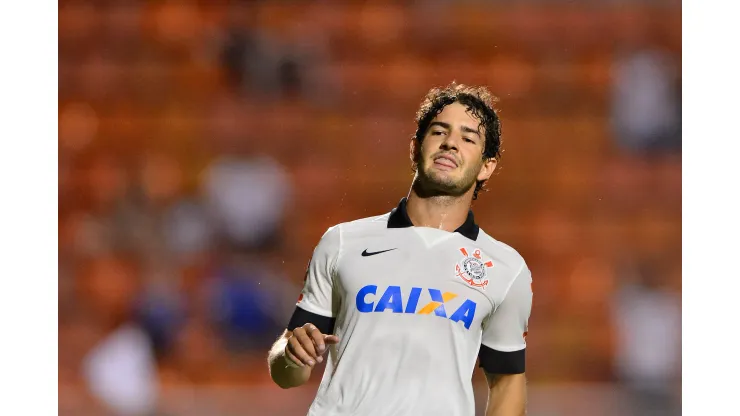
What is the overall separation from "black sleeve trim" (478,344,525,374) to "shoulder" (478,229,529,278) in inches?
9.9

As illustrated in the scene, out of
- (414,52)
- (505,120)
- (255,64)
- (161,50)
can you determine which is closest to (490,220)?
(505,120)

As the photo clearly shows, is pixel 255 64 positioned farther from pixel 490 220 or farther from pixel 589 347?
pixel 589 347

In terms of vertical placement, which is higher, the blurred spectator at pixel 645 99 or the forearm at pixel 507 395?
the blurred spectator at pixel 645 99

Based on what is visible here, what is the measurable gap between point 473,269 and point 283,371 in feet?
2.20

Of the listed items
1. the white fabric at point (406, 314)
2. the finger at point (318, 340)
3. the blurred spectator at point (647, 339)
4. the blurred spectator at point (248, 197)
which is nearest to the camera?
the finger at point (318, 340)

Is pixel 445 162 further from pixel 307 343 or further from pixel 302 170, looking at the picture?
pixel 302 170

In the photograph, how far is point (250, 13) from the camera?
5.87 m

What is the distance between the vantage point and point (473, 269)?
2.81m

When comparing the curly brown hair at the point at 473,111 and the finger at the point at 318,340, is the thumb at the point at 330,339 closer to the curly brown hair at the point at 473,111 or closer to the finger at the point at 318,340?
the finger at the point at 318,340

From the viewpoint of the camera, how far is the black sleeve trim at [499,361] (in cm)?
285

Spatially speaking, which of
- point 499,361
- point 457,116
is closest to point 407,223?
point 457,116

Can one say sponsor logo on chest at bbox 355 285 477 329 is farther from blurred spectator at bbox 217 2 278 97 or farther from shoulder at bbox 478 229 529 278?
blurred spectator at bbox 217 2 278 97

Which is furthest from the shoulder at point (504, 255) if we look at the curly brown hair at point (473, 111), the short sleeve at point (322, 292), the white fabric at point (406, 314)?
the short sleeve at point (322, 292)

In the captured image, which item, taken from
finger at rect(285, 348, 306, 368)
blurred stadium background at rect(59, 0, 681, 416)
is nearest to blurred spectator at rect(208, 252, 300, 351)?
blurred stadium background at rect(59, 0, 681, 416)
